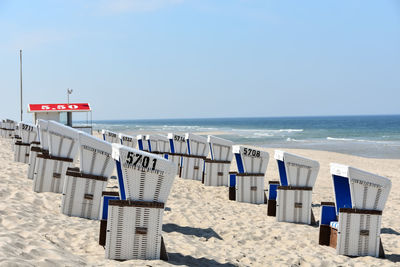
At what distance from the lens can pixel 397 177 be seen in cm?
1742

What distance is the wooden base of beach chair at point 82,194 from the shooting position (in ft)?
22.4

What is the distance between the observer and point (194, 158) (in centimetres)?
1354

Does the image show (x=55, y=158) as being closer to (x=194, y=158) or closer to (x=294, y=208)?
(x=294, y=208)

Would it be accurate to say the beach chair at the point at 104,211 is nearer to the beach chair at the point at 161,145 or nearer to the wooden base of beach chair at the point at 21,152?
the wooden base of beach chair at the point at 21,152

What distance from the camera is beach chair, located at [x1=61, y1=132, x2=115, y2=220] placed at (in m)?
6.61

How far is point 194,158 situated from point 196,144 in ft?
1.38

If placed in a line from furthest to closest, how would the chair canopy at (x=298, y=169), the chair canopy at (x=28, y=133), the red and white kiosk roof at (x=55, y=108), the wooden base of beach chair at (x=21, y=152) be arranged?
1. the red and white kiosk roof at (x=55, y=108)
2. the chair canopy at (x=28, y=133)
3. the wooden base of beach chair at (x=21, y=152)
4. the chair canopy at (x=298, y=169)

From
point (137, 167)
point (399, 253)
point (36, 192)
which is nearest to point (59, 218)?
point (36, 192)

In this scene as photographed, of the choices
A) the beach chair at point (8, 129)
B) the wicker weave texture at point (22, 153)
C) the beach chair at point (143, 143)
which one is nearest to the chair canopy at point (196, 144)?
the beach chair at point (143, 143)

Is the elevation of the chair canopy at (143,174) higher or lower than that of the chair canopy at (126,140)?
higher

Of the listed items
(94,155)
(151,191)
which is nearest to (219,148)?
(94,155)

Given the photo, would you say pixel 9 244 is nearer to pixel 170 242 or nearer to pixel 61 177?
pixel 170 242

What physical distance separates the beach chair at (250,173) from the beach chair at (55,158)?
372cm

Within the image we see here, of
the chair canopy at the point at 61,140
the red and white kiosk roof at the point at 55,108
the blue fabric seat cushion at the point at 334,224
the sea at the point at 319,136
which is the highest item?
the red and white kiosk roof at the point at 55,108
